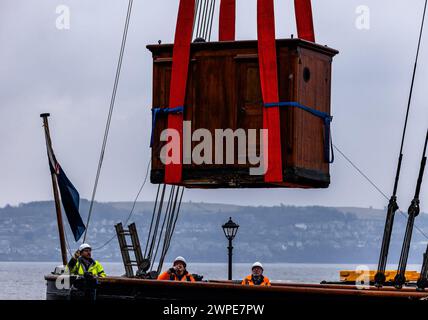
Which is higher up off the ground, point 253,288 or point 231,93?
point 231,93

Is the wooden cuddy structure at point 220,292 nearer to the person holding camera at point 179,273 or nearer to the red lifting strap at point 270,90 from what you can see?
the person holding camera at point 179,273

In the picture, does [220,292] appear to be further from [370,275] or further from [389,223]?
[370,275]

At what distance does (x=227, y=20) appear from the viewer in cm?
2653

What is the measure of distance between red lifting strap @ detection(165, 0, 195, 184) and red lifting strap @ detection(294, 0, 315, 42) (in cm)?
178

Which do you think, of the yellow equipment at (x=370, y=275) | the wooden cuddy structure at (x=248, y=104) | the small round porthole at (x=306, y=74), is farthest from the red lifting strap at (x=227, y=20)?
the yellow equipment at (x=370, y=275)

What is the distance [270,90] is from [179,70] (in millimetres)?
1667

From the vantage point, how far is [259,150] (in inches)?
934

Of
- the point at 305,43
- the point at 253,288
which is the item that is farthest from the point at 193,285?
the point at 305,43

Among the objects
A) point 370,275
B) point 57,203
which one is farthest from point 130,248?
point 370,275

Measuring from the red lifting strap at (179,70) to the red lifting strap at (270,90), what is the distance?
4.50 feet

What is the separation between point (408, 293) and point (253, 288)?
2556 millimetres
